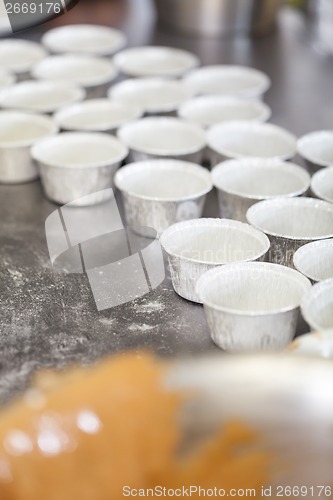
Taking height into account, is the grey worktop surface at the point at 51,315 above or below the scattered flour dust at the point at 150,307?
above

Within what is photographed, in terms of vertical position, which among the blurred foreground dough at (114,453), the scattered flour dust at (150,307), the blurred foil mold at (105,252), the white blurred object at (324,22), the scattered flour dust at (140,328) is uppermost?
the white blurred object at (324,22)

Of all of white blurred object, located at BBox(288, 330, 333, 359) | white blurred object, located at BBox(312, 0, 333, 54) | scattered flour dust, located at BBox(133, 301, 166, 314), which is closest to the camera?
white blurred object, located at BBox(288, 330, 333, 359)

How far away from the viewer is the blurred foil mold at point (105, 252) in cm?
169

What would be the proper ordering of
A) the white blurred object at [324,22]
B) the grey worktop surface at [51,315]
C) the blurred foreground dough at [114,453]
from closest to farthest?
1. the blurred foreground dough at [114,453]
2. the grey worktop surface at [51,315]
3. the white blurred object at [324,22]

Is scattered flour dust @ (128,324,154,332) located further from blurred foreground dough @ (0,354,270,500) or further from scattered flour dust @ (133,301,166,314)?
blurred foreground dough @ (0,354,270,500)

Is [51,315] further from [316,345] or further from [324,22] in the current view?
[324,22]

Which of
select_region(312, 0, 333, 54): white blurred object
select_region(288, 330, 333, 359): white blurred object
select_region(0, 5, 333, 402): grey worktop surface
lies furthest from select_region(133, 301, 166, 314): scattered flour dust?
select_region(312, 0, 333, 54): white blurred object

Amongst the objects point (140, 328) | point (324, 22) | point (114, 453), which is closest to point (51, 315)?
point (140, 328)

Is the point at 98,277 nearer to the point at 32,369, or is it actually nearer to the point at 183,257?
the point at 183,257

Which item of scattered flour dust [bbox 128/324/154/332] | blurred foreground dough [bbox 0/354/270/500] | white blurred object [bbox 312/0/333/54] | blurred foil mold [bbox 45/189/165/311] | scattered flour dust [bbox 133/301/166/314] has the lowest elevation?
scattered flour dust [bbox 133/301/166/314]

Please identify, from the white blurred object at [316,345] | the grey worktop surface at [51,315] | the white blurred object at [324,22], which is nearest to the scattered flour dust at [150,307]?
the grey worktop surface at [51,315]

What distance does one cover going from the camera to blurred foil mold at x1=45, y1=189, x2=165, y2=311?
5.53 feet

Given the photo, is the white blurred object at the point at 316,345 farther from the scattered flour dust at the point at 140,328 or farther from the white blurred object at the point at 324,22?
the white blurred object at the point at 324,22

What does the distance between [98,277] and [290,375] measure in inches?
27.9
